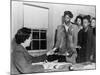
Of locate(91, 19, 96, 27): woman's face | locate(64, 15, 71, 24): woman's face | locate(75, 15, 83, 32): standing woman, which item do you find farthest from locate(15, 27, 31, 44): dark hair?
locate(91, 19, 96, 27): woman's face

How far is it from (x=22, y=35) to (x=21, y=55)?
264mm

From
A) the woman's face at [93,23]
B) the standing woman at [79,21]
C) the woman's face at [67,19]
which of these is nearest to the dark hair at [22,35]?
the woman's face at [67,19]

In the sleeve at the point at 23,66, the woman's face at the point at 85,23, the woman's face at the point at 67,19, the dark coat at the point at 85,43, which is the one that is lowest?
the sleeve at the point at 23,66

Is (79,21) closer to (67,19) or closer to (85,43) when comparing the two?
(67,19)

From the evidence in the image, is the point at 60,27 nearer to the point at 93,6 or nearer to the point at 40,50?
the point at 40,50

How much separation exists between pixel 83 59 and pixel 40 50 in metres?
0.67

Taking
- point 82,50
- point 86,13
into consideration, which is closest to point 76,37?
point 82,50

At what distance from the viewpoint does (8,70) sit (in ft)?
8.20

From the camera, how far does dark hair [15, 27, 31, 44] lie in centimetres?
252

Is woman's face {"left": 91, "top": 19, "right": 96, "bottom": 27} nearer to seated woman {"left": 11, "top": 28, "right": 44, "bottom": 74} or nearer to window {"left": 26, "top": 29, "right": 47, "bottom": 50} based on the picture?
window {"left": 26, "top": 29, "right": 47, "bottom": 50}

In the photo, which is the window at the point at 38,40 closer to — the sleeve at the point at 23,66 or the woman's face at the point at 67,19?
the sleeve at the point at 23,66

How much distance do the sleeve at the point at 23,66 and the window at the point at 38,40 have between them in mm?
166

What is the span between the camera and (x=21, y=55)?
100.0 inches

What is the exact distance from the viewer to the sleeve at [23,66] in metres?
2.53
